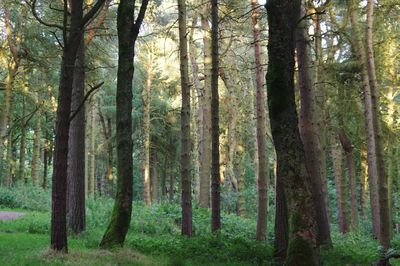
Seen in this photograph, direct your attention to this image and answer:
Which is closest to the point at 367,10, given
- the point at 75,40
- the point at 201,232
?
the point at 201,232

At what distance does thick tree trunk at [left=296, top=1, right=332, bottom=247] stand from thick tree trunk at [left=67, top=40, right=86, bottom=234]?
18.4ft

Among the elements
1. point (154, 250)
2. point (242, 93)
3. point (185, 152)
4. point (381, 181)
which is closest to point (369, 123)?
point (381, 181)

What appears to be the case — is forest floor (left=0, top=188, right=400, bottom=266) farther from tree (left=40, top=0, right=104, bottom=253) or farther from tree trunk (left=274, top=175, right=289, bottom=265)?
tree (left=40, top=0, right=104, bottom=253)

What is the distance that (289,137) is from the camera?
6.34 meters

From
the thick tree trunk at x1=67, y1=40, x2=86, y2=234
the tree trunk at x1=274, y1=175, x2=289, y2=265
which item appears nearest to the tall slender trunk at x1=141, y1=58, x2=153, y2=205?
the thick tree trunk at x1=67, y1=40, x2=86, y2=234

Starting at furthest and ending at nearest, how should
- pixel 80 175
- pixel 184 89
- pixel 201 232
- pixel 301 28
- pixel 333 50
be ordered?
1. pixel 333 50
2. pixel 201 232
3. pixel 184 89
4. pixel 80 175
5. pixel 301 28

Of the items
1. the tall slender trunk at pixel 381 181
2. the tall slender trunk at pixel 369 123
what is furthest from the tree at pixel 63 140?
the tall slender trunk at pixel 369 123

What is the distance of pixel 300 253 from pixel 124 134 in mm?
4676

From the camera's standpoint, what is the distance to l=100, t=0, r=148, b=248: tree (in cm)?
898

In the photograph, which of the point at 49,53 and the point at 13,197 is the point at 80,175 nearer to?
the point at 49,53

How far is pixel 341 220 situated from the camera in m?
21.0

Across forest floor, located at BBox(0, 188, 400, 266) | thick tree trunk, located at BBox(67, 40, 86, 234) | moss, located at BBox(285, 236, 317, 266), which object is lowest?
forest floor, located at BBox(0, 188, 400, 266)

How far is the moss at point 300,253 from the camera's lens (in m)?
5.96

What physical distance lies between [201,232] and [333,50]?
368 inches
